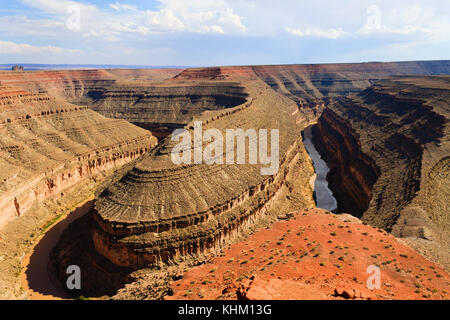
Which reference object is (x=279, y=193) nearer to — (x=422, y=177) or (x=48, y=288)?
(x=422, y=177)

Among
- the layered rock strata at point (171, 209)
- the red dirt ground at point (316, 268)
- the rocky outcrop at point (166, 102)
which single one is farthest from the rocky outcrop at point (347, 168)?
the rocky outcrop at point (166, 102)

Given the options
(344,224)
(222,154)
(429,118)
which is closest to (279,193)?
(222,154)

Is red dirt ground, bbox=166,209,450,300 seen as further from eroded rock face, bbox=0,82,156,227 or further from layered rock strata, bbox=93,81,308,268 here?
eroded rock face, bbox=0,82,156,227

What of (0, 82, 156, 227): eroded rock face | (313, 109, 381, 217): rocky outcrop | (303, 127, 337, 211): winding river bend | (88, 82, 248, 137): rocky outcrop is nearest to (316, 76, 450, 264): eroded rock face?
(313, 109, 381, 217): rocky outcrop

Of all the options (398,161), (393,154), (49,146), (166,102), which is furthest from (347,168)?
(166,102)

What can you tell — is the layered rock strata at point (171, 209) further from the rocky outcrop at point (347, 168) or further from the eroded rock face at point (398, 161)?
the rocky outcrop at point (347, 168)

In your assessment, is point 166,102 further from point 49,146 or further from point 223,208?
point 223,208
